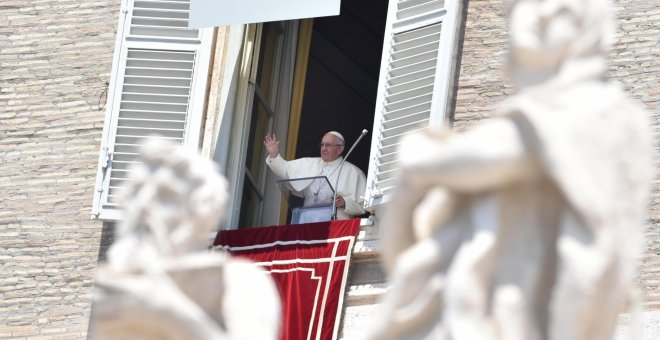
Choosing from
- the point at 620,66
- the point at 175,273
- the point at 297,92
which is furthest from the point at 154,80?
the point at 175,273

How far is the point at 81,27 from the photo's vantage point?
17453 millimetres

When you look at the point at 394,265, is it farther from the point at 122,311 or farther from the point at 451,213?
the point at 122,311

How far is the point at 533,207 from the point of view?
6.92 meters

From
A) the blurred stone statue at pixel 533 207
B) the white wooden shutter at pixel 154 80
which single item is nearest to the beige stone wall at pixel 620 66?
the white wooden shutter at pixel 154 80

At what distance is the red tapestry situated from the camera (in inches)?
632

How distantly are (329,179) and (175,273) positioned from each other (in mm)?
10360

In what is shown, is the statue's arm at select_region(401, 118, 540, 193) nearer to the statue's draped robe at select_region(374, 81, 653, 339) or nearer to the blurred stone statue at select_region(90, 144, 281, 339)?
the statue's draped robe at select_region(374, 81, 653, 339)

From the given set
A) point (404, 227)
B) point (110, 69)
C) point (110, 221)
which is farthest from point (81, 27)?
point (404, 227)

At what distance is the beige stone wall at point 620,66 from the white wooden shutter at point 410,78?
0.52 ft

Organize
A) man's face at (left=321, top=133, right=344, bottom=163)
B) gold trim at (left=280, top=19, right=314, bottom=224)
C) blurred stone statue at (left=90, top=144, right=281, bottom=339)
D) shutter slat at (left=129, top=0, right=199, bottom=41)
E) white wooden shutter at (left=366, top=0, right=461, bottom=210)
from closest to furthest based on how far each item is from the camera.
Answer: blurred stone statue at (left=90, top=144, right=281, bottom=339) < white wooden shutter at (left=366, top=0, right=461, bottom=210) < shutter slat at (left=129, top=0, right=199, bottom=41) < man's face at (left=321, top=133, right=344, bottom=163) < gold trim at (left=280, top=19, right=314, bottom=224)

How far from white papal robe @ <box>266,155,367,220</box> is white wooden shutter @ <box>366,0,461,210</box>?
1.39 ft

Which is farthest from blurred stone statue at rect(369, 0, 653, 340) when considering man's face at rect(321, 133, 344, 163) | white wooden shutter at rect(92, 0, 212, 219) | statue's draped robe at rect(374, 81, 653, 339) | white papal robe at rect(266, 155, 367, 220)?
man's face at rect(321, 133, 344, 163)

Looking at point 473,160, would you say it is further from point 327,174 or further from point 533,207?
point 327,174

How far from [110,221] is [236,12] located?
4.92ft
